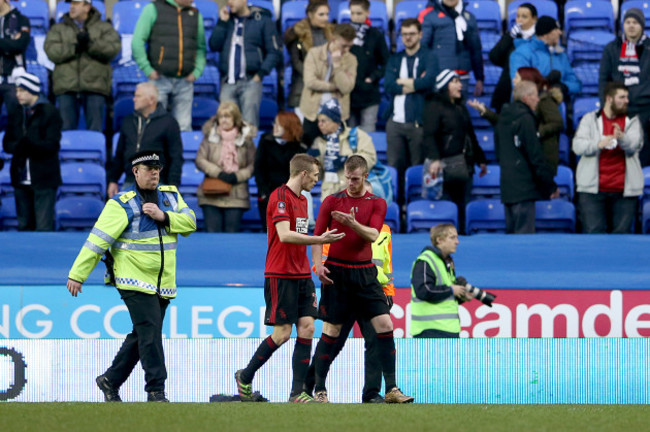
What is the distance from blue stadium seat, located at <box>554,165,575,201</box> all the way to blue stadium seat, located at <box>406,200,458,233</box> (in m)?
1.38

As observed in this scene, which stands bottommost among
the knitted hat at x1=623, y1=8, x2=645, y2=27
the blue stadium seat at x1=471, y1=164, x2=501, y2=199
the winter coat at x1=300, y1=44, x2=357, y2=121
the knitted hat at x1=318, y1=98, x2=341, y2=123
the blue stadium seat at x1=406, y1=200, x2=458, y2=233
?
the blue stadium seat at x1=406, y1=200, x2=458, y2=233

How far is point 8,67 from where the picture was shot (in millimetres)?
14055

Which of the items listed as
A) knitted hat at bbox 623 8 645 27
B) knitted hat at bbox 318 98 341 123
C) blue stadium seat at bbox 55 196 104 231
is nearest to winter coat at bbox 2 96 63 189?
blue stadium seat at bbox 55 196 104 231

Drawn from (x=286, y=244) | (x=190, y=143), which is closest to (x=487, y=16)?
(x=190, y=143)

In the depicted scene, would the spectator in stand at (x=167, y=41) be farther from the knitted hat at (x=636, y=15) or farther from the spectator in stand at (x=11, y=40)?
the knitted hat at (x=636, y=15)

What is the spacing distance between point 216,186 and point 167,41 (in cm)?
210

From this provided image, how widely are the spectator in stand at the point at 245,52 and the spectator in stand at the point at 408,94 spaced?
4.59 ft

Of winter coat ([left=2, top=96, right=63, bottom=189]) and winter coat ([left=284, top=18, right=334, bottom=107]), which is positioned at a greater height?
winter coat ([left=284, top=18, right=334, bottom=107])

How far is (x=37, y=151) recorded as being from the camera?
Result: 12.6 meters

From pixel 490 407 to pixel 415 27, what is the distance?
589 centimetres

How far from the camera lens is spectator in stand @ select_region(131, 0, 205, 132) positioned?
45.0ft

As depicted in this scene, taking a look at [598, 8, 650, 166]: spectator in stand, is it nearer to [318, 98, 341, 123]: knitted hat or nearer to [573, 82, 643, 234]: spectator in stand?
[573, 82, 643, 234]: spectator in stand

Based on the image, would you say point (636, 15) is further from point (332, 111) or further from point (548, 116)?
point (332, 111)

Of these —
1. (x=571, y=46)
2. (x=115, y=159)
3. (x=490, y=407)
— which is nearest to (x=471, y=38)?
(x=571, y=46)
